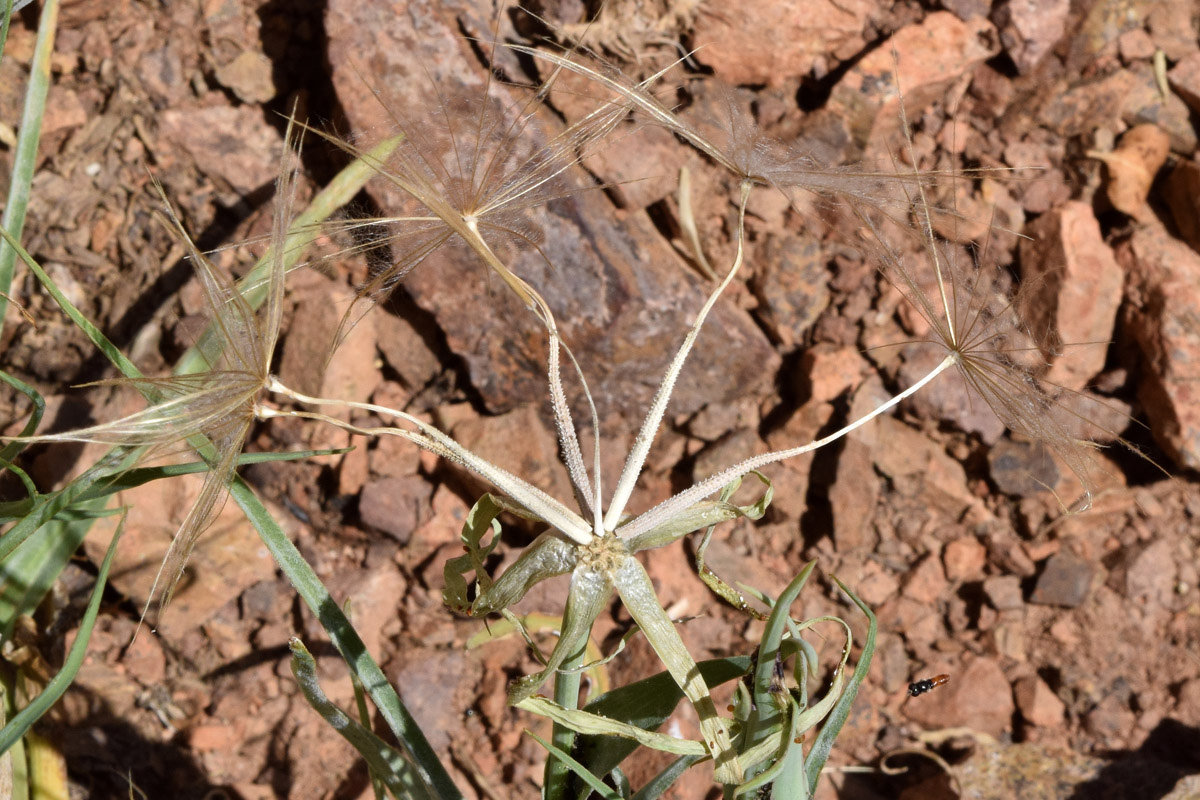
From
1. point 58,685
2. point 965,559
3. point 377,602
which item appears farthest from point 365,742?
point 965,559

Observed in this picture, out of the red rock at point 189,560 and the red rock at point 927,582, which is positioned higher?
the red rock at point 189,560

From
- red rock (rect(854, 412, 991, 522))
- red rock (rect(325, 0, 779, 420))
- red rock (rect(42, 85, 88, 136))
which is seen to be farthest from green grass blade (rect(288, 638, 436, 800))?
red rock (rect(42, 85, 88, 136))

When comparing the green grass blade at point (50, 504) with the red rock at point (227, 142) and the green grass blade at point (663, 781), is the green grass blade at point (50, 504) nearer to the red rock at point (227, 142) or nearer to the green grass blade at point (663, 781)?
the green grass blade at point (663, 781)

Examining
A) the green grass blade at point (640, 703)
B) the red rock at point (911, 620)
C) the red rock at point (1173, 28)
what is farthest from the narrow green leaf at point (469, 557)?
the red rock at point (1173, 28)

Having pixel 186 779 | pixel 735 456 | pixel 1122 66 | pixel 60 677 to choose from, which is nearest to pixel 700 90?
pixel 735 456

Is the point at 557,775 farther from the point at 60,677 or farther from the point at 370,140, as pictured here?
the point at 370,140

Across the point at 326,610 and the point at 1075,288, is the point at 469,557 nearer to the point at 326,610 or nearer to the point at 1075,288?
the point at 326,610
